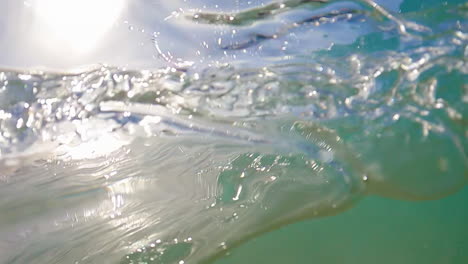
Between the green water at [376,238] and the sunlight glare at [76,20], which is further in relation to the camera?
the sunlight glare at [76,20]

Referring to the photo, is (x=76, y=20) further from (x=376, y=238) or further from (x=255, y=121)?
(x=376, y=238)

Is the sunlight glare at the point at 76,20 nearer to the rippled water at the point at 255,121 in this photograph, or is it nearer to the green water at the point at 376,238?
the rippled water at the point at 255,121

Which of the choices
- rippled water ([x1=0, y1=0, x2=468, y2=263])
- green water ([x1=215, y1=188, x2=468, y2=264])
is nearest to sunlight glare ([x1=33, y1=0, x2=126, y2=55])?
rippled water ([x1=0, y1=0, x2=468, y2=263])

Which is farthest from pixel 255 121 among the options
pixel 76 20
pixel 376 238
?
pixel 76 20

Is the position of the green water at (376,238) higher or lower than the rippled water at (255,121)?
lower

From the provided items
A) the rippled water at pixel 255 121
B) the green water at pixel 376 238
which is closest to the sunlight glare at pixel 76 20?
the rippled water at pixel 255 121

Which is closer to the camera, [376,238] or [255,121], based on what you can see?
[376,238]

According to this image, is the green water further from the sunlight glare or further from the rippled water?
the sunlight glare

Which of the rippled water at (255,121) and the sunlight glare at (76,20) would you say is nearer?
the rippled water at (255,121)

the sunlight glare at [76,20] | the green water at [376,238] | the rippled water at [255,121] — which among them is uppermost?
the sunlight glare at [76,20]
